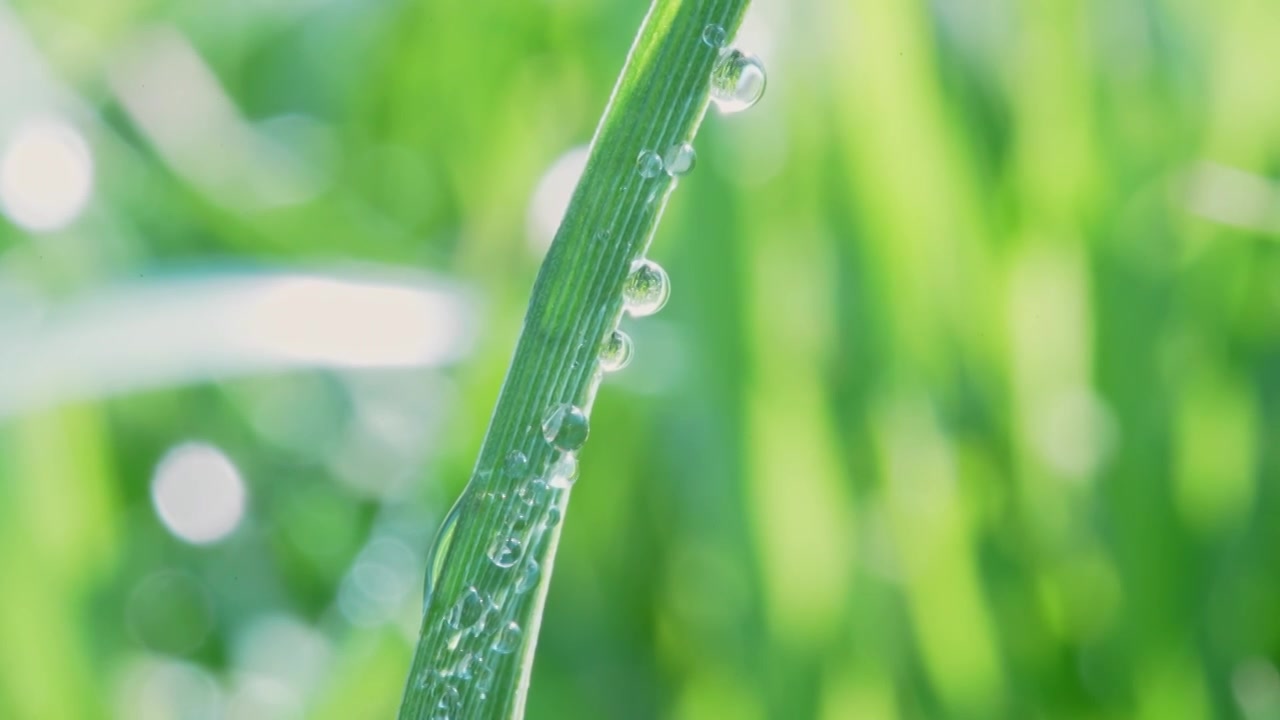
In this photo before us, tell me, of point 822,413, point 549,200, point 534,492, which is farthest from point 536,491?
point 549,200

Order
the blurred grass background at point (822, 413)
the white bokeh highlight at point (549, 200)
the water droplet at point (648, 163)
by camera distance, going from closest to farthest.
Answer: the water droplet at point (648, 163) < the blurred grass background at point (822, 413) < the white bokeh highlight at point (549, 200)

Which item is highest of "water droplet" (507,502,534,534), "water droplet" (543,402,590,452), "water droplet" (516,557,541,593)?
"water droplet" (543,402,590,452)

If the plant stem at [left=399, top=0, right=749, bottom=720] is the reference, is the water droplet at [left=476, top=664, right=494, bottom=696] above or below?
below

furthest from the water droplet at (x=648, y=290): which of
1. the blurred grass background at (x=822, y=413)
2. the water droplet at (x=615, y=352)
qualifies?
the blurred grass background at (x=822, y=413)

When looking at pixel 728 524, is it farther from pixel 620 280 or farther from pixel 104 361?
pixel 620 280

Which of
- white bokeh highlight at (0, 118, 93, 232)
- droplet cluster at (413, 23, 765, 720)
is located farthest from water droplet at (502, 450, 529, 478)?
white bokeh highlight at (0, 118, 93, 232)

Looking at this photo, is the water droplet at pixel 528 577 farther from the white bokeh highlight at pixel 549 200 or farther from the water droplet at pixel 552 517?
the white bokeh highlight at pixel 549 200

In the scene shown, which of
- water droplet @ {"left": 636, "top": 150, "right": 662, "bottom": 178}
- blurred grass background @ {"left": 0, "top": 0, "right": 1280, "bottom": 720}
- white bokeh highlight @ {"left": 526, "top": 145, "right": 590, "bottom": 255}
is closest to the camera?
water droplet @ {"left": 636, "top": 150, "right": 662, "bottom": 178}

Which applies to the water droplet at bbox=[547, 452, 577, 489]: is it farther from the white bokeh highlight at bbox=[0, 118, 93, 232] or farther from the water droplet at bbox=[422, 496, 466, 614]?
the white bokeh highlight at bbox=[0, 118, 93, 232]
